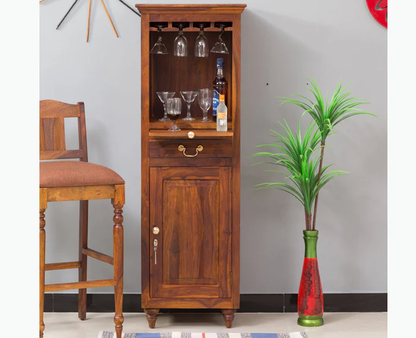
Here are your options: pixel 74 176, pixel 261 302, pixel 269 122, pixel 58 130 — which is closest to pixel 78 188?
pixel 74 176

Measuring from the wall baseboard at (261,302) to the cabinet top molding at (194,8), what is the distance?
1.60 meters

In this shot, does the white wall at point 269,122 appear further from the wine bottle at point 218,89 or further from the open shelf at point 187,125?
the open shelf at point 187,125

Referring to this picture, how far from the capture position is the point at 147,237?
2670 millimetres

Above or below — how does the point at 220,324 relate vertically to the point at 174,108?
below

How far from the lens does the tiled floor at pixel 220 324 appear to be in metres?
2.71

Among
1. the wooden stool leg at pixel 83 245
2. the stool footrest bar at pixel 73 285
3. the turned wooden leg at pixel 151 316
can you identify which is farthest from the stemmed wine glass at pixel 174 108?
the turned wooden leg at pixel 151 316

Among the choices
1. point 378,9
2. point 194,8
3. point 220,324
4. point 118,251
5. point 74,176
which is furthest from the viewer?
point 378,9

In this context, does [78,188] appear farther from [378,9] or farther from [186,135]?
[378,9]

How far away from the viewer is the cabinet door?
2.65 metres

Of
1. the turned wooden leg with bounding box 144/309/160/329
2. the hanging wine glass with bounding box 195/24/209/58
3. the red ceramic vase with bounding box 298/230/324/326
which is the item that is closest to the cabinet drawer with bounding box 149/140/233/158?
the hanging wine glass with bounding box 195/24/209/58

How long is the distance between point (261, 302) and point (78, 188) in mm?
1318

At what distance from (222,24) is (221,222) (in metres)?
1.06

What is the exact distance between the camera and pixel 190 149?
262 centimetres
